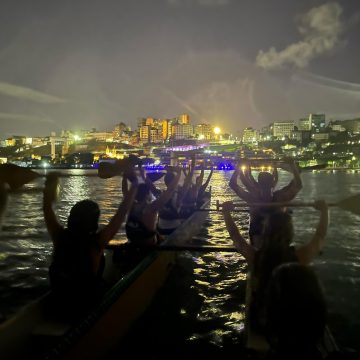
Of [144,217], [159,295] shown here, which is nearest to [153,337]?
[159,295]

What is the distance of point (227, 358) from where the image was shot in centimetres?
525

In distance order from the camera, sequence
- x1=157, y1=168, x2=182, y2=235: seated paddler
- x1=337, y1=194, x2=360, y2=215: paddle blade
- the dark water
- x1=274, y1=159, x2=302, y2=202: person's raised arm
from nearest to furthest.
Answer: x1=337, y1=194, x2=360, y2=215: paddle blade
the dark water
x1=274, y1=159, x2=302, y2=202: person's raised arm
x1=157, y1=168, x2=182, y2=235: seated paddler

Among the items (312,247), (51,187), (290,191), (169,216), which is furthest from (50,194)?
(169,216)

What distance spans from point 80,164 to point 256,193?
121 meters

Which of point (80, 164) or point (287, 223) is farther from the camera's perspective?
point (80, 164)

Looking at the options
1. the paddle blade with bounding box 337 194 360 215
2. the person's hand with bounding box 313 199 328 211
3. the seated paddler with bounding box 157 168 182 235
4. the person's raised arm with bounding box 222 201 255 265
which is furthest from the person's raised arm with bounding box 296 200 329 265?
the seated paddler with bounding box 157 168 182 235

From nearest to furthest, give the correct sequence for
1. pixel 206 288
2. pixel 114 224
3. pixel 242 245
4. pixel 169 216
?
pixel 242 245
pixel 114 224
pixel 206 288
pixel 169 216

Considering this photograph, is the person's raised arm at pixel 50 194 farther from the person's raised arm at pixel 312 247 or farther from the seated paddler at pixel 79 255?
the person's raised arm at pixel 312 247

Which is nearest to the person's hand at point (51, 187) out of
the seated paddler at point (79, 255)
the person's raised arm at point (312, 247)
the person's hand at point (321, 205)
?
the seated paddler at point (79, 255)

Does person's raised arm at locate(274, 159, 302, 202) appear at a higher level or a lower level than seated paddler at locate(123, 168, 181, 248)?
higher

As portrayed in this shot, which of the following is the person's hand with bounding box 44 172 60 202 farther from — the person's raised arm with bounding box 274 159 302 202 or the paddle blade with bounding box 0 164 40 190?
the person's raised arm with bounding box 274 159 302 202

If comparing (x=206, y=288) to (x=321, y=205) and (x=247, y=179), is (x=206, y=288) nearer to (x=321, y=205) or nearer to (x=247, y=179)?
(x=247, y=179)

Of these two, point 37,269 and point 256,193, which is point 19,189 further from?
point 37,269

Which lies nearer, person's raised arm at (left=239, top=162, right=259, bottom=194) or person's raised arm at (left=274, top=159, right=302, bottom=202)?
person's raised arm at (left=274, top=159, right=302, bottom=202)
